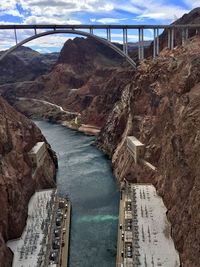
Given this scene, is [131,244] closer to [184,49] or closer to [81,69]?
[184,49]

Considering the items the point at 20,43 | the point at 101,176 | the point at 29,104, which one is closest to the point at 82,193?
the point at 101,176

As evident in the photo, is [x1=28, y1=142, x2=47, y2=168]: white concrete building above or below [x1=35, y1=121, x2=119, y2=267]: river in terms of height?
above

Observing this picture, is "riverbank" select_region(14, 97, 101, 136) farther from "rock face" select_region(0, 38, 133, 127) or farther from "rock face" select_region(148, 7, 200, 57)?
"rock face" select_region(148, 7, 200, 57)

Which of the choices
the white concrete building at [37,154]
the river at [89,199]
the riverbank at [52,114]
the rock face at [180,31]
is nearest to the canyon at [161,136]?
the rock face at [180,31]

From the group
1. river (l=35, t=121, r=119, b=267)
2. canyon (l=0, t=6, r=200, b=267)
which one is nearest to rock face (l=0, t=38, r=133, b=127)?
canyon (l=0, t=6, r=200, b=267)

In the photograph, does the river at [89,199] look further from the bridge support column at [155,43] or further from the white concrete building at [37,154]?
the bridge support column at [155,43]
